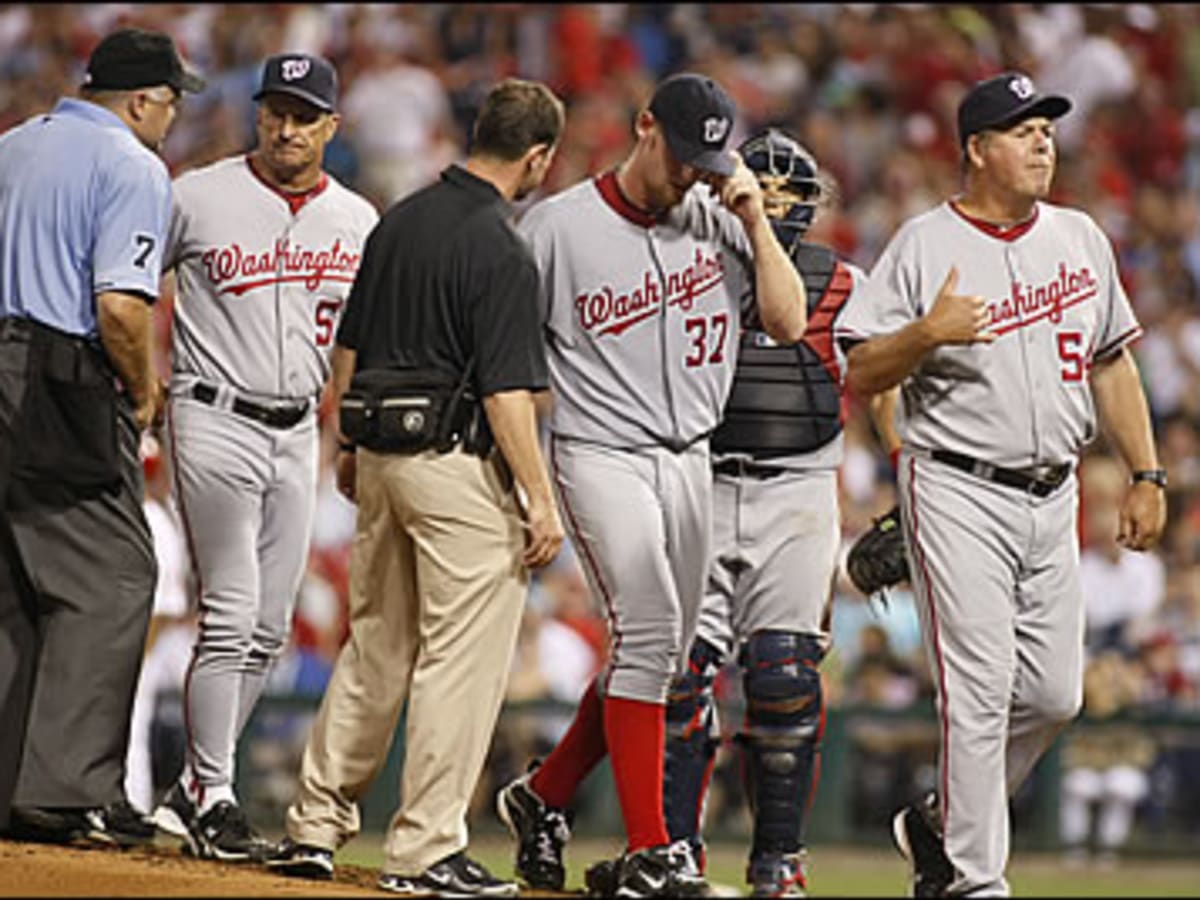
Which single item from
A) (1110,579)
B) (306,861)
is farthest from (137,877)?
(1110,579)

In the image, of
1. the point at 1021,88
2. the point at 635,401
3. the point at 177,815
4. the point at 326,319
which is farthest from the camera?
the point at 326,319

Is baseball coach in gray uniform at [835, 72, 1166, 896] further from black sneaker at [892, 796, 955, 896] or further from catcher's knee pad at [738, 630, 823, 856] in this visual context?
catcher's knee pad at [738, 630, 823, 856]

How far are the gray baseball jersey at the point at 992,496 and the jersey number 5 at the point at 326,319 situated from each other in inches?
64.1

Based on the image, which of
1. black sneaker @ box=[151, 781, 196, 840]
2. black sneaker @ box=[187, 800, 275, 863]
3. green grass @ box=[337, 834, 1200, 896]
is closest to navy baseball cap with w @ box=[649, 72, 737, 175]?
black sneaker @ box=[187, 800, 275, 863]

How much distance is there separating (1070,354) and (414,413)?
1.85 m

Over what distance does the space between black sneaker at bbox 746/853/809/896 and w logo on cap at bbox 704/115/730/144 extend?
6.64ft

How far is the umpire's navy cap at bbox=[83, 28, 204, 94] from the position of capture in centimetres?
740

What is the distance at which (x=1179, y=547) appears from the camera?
1393 centimetres

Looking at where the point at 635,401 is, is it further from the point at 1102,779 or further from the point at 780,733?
the point at 1102,779

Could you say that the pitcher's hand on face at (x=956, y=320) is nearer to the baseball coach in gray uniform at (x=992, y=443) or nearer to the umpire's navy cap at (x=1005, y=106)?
the baseball coach in gray uniform at (x=992, y=443)

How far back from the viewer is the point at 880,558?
24.0 ft

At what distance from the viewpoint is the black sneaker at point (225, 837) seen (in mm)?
7242

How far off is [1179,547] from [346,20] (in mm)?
6424

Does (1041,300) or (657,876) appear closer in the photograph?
(657,876)
